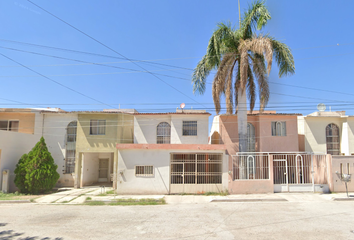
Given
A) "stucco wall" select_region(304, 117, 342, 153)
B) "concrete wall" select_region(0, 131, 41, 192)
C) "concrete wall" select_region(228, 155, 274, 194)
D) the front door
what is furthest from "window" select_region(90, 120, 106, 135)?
"stucco wall" select_region(304, 117, 342, 153)

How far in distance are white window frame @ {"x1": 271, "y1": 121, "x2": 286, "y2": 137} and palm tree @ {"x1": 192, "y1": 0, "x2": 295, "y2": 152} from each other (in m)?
4.93

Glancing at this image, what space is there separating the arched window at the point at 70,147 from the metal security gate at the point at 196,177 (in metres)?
8.57

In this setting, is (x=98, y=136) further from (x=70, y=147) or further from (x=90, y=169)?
(x=90, y=169)

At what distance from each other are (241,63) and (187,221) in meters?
9.64

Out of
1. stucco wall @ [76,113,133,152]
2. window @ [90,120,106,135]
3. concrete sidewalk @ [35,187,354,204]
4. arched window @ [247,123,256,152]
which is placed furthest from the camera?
arched window @ [247,123,256,152]

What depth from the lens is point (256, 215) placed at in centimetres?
923

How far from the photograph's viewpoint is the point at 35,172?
15133 mm

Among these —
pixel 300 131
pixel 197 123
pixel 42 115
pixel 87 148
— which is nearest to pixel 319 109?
pixel 300 131

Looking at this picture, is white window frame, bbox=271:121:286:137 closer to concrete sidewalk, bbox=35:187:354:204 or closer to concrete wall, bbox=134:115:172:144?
concrete sidewalk, bbox=35:187:354:204

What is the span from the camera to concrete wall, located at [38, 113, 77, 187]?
19.2 meters

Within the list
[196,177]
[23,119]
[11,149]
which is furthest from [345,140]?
[23,119]

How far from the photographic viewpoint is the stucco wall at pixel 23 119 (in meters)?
19.4

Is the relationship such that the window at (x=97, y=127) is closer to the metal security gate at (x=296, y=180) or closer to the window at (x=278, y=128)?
the metal security gate at (x=296, y=180)

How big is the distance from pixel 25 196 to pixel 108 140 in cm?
613
